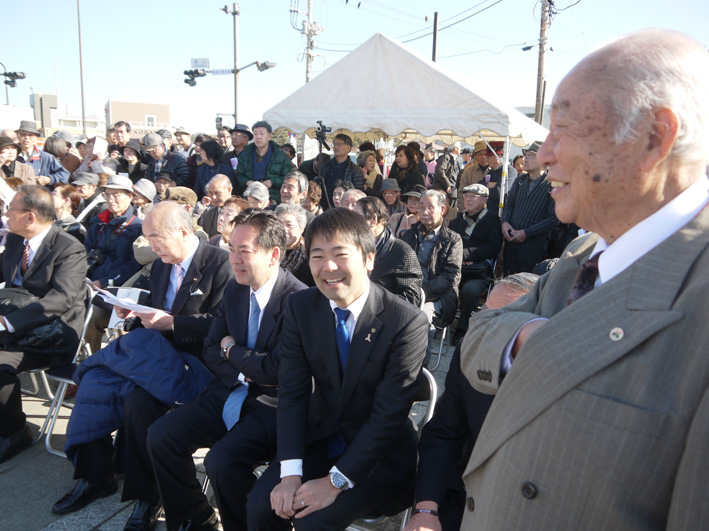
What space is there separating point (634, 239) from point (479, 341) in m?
0.34

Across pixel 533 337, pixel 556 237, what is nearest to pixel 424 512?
pixel 533 337

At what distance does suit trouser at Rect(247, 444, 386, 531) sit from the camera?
1.92 m

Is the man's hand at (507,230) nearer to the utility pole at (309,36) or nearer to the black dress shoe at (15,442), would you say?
the black dress shoe at (15,442)

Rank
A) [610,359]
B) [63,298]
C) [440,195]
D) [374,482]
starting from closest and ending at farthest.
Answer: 1. [610,359]
2. [374,482]
3. [63,298]
4. [440,195]

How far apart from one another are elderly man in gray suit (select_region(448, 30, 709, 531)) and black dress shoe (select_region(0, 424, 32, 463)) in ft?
11.3

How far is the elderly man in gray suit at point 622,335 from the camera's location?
2.42ft

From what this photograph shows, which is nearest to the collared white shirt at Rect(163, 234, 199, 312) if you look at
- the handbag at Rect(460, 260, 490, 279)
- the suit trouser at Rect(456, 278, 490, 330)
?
the suit trouser at Rect(456, 278, 490, 330)

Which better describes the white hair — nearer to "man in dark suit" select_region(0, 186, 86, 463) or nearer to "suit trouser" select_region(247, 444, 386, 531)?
"suit trouser" select_region(247, 444, 386, 531)

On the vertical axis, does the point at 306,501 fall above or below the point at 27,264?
below

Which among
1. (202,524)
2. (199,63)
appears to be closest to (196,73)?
(199,63)

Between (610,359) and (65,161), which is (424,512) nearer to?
(610,359)

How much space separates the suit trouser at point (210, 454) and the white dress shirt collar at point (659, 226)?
199 centimetres

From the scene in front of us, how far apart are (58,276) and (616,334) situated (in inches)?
152

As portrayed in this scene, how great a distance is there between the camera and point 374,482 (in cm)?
205
